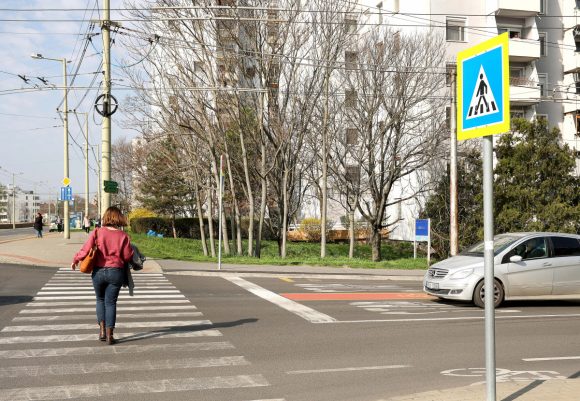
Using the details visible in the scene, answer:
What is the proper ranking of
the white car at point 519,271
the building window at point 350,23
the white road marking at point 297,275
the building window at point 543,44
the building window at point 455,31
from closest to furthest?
the white car at point 519,271
the white road marking at point 297,275
the building window at point 350,23
the building window at point 455,31
the building window at point 543,44

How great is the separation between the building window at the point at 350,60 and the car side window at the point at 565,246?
17064 mm

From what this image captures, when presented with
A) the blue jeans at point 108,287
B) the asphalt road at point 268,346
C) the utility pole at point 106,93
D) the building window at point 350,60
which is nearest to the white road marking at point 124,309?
the asphalt road at point 268,346

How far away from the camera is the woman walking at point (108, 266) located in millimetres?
8266

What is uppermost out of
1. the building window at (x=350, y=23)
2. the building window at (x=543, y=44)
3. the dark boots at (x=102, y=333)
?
the building window at (x=543, y=44)

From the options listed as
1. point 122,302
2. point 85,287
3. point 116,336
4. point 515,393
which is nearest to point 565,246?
point 515,393

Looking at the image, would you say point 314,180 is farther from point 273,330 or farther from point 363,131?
point 273,330

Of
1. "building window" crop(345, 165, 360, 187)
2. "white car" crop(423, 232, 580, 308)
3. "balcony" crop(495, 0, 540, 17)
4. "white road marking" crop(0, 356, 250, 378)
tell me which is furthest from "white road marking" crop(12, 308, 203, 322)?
"balcony" crop(495, 0, 540, 17)

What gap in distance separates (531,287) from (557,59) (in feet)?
113

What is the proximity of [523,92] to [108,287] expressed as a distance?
116ft

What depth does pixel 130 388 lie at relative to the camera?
6.21m

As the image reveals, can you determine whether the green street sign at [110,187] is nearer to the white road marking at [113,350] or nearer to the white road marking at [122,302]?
the white road marking at [122,302]

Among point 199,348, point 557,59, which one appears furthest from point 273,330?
point 557,59

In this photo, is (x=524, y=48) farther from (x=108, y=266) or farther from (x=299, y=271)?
(x=108, y=266)

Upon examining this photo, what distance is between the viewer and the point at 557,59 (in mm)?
42406
